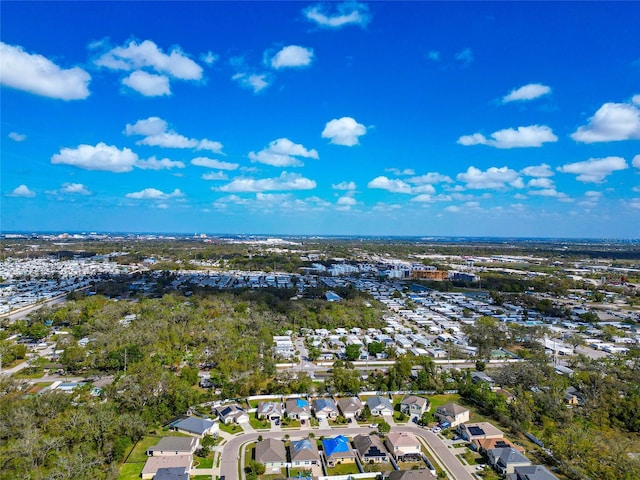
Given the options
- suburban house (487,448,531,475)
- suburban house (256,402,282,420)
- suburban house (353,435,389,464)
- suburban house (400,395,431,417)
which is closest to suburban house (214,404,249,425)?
suburban house (256,402,282,420)

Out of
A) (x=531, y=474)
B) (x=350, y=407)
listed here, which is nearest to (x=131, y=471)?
(x=350, y=407)

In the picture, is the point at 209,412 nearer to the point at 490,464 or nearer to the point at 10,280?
the point at 490,464

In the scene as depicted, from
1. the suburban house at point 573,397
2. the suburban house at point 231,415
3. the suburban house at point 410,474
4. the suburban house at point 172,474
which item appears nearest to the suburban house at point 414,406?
the suburban house at point 410,474

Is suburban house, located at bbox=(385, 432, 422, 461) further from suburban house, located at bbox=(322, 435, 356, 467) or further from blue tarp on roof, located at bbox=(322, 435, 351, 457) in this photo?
blue tarp on roof, located at bbox=(322, 435, 351, 457)

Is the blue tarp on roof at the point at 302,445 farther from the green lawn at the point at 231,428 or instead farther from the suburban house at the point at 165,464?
the suburban house at the point at 165,464

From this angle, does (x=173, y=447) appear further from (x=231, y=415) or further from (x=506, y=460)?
(x=506, y=460)

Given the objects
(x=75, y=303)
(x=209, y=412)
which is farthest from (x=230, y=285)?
(x=209, y=412)
